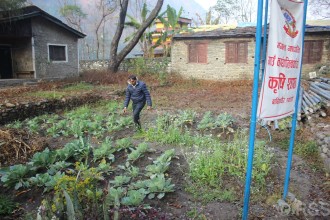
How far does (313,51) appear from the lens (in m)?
16.9

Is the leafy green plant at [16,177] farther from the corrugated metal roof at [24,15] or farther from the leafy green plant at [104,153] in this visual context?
the corrugated metal roof at [24,15]

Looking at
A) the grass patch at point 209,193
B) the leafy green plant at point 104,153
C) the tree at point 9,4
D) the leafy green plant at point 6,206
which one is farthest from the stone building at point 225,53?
the leafy green plant at point 6,206

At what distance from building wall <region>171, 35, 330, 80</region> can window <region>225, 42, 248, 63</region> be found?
238mm

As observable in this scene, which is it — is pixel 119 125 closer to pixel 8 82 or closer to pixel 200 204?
pixel 200 204

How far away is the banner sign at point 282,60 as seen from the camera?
8.46 ft

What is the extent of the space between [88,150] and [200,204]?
7.97ft

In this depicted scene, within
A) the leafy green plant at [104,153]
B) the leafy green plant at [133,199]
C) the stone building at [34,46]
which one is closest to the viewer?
the leafy green plant at [133,199]

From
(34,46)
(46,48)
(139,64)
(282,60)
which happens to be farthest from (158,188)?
(139,64)

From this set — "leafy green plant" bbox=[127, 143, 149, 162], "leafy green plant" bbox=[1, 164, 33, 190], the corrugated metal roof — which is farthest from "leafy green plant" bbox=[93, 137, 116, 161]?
the corrugated metal roof

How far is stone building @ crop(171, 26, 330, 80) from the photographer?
16.8 meters

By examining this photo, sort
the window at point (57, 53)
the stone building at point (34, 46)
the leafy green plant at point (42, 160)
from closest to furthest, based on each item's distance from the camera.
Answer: the leafy green plant at point (42, 160) < the stone building at point (34, 46) < the window at point (57, 53)

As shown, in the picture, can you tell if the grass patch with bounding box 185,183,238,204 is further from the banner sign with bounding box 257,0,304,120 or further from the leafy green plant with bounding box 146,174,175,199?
the banner sign with bounding box 257,0,304,120

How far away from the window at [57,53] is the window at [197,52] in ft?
30.1

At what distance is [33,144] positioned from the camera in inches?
210
